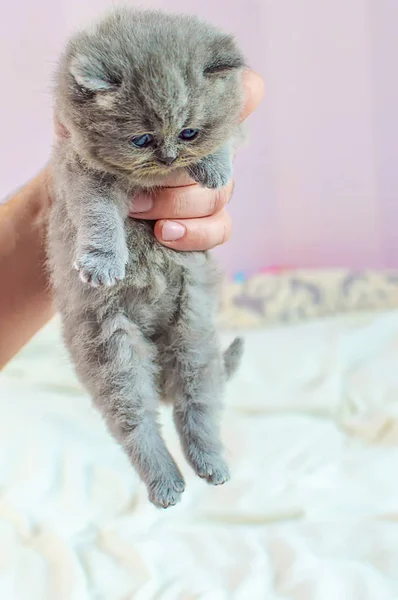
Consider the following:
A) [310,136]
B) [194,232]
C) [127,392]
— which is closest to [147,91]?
[194,232]

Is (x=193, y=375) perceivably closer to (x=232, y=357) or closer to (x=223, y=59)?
(x=232, y=357)

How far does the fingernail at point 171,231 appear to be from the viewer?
94cm

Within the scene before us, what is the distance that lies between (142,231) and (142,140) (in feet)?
0.61

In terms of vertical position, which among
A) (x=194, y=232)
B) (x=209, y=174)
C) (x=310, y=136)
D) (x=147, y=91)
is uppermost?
(x=147, y=91)

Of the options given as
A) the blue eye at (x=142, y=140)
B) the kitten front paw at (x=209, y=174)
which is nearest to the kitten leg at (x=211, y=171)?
the kitten front paw at (x=209, y=174)

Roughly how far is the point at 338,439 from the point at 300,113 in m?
1.34

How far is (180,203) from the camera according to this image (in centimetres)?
100

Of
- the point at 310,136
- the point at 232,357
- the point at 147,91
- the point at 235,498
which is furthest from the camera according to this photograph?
the point at 310,136

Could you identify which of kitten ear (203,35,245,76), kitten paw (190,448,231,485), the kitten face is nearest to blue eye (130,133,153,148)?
the kitten face

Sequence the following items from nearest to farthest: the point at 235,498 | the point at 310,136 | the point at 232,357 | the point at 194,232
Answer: the point at 194,232 < the point at 232,357 < the point at 235,498 < the point at 310,136

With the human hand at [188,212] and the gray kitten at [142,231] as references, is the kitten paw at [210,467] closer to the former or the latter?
the gray kitten at [142,231]

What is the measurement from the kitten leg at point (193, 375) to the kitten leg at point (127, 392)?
0.05 meters

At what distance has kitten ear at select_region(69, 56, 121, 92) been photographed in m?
0.76

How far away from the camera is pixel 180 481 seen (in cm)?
92
